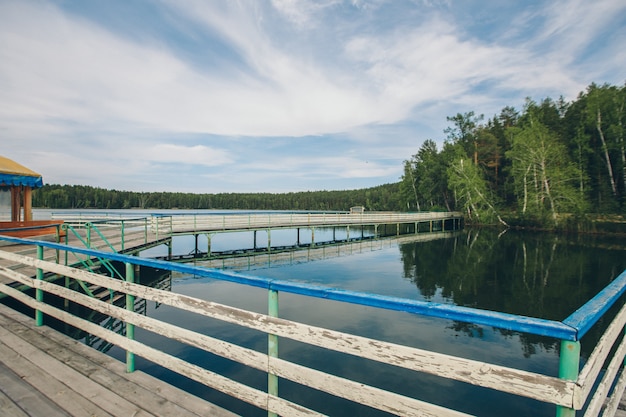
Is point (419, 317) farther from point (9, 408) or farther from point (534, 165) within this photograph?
point (534, 165)

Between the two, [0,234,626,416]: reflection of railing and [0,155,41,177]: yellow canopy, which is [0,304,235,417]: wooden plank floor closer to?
[0,234,626,416]: reflection of railing

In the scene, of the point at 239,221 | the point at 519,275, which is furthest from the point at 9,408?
the point at 239,221

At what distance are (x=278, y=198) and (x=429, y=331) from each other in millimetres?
151984

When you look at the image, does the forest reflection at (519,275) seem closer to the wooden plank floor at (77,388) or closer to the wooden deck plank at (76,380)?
the wooden plank floor at (77,388)

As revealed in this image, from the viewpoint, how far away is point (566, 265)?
67.1 feet

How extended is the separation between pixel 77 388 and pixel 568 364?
3.75 meters

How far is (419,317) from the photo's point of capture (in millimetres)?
11766

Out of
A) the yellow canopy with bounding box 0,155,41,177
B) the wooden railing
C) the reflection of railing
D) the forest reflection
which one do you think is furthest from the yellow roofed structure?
the forest reflection

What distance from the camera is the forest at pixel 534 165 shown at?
39219 millimetres

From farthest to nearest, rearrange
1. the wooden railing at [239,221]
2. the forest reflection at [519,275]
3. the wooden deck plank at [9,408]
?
1. the wooden railing at [239,221]
2. the forest reflection at [519,275]
3. the wooden deck plank at [9,408]

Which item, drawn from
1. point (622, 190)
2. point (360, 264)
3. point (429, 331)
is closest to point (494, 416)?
point (429, 331)

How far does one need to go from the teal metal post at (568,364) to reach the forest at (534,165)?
4619 centimetres

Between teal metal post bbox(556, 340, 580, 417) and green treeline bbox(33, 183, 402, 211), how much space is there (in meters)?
97.2

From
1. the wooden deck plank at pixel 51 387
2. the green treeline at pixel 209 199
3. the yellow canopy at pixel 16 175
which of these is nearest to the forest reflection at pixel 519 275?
the wooden deck plank at pixel 51 387
